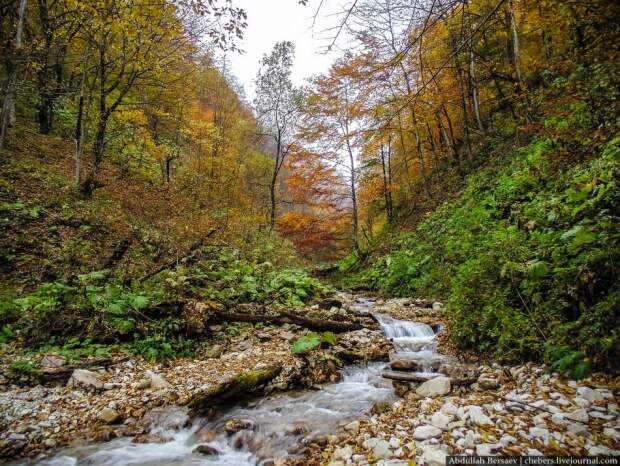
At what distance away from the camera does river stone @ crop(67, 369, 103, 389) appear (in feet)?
14.0

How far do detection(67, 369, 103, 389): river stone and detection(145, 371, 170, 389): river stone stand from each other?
59 cm

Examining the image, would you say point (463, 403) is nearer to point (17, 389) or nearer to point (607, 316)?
point (607, 316)

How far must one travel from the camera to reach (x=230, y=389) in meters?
4.18

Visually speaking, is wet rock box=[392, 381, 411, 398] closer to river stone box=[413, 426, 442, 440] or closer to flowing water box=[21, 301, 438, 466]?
flowing water box=[21, 301, 438, 466]

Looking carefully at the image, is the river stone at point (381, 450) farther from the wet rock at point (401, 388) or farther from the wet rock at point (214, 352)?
the wet rock at point (214, 352)

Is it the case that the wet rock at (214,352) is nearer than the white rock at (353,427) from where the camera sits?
No

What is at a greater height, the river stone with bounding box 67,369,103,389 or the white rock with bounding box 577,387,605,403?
the white rock with bounding box 577,387,605,403

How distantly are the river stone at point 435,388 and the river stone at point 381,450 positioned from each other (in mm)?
1204

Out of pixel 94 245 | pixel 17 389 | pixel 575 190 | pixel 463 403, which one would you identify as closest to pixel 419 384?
pixel 463 403

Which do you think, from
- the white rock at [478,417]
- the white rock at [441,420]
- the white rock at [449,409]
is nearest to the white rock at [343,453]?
the white rock at [441,420]

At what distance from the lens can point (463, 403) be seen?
318 centimetres

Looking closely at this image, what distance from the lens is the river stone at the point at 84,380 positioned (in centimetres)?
425

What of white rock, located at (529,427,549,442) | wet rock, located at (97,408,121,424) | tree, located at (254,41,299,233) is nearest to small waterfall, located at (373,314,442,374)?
white rock, located at (529,427,549,442)

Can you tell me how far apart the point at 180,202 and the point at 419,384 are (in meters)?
10.7
